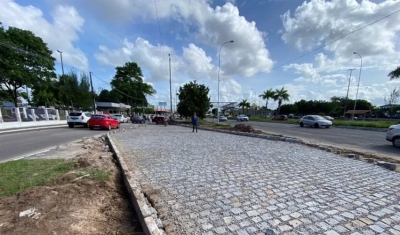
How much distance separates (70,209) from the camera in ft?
10.3

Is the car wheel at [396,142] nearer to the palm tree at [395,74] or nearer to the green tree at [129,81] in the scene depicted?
the palm tree at [395,74]

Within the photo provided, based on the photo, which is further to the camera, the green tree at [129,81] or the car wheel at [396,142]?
the green tree at [129,81]

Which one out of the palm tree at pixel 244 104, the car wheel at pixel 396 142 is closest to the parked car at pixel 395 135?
Result: the car wheel at pixel 396 142

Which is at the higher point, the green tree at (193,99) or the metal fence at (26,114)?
the green tree at (193,99)

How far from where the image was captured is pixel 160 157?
6.76 metres

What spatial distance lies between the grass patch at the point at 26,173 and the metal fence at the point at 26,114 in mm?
19402

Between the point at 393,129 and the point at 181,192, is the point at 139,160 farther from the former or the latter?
the point at 393,129

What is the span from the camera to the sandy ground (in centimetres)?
267

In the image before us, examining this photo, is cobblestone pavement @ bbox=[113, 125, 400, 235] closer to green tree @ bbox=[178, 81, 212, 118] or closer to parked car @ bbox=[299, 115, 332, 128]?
parked car @ bbox=[299, 115, 332, 128]

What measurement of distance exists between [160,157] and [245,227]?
4566 mm

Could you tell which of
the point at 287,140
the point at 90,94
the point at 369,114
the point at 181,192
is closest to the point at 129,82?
the point at 90,94

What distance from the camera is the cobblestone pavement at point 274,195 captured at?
2.70m

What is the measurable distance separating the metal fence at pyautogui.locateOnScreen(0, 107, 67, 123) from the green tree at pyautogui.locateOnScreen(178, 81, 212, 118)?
17.3 meters

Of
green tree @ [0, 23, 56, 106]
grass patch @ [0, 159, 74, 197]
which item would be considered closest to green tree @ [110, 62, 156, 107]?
green tree @ [0, 23, 56, 106]
